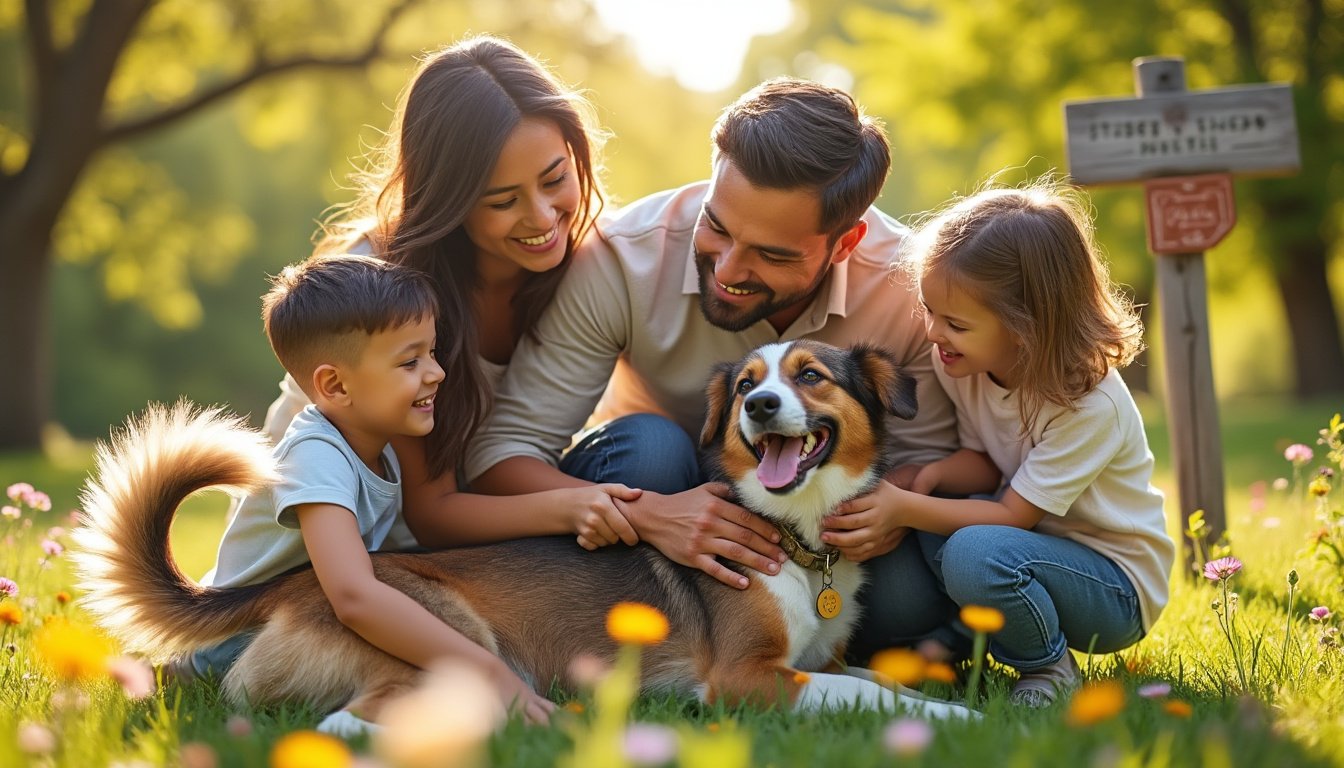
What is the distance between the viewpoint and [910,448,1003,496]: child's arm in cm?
392

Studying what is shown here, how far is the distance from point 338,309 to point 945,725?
212 cm

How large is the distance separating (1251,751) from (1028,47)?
608 inches

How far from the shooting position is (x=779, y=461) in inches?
142

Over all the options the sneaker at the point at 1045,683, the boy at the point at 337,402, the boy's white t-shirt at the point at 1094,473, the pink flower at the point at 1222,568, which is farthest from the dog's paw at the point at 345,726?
the pink flower at the point at 1222,568

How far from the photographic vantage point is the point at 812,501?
3.67m

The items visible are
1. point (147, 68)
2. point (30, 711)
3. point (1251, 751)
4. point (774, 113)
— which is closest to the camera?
point (1251, 751)

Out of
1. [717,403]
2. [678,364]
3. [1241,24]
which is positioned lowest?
[717,403]


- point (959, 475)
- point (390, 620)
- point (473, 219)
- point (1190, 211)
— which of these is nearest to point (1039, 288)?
point (959, 475)

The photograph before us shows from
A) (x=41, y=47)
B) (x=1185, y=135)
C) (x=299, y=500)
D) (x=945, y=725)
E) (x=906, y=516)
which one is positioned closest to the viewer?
(x=945, y=725)

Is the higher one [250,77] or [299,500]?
[250,77]

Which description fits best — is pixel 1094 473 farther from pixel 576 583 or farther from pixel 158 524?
pixel 158 524

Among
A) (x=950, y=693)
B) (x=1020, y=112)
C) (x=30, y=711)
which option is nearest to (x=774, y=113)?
(x=950, y=693)

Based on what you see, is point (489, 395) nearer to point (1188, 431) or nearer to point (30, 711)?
point (30, 711)

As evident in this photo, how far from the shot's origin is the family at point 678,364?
11.6 feet
